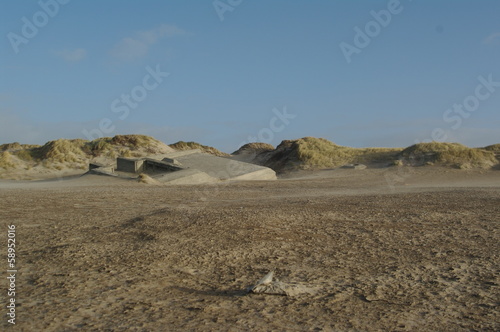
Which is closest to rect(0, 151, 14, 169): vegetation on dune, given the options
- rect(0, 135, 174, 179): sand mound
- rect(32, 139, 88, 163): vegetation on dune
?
rect(0, 135, 174, 179): sand mound

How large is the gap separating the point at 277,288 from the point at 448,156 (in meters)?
22.2

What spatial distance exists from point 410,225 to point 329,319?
12.7ft

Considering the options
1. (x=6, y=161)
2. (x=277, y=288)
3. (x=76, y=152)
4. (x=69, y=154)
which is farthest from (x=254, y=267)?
(x=76, y=152)

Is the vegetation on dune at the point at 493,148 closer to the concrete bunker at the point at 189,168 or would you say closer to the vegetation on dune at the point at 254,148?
the concrete bunker at the point at 189,168

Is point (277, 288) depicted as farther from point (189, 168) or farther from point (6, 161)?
point (6, 161)

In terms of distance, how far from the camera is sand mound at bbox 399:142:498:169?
22.6 m

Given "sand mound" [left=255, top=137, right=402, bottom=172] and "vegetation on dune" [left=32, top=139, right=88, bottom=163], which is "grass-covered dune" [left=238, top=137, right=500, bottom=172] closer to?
"sand mound" [left=255, top=137, right=402, bottom=172]

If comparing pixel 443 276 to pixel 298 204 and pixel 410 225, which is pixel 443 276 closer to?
pixel 410 225

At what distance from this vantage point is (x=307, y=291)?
3.84 m

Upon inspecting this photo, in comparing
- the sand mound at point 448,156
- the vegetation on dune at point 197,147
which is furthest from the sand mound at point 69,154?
the sand mound at point 448,156

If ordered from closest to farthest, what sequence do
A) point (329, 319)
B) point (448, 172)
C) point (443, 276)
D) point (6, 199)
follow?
point (329, 319) < point (443, 276) < point (6, 199) < point (448, 172)

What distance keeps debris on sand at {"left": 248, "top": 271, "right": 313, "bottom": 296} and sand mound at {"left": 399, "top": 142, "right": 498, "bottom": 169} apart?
20.4m

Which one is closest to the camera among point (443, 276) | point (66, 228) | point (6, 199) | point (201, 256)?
point (443, 276)

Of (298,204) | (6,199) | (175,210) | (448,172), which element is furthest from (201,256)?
(448,172)
